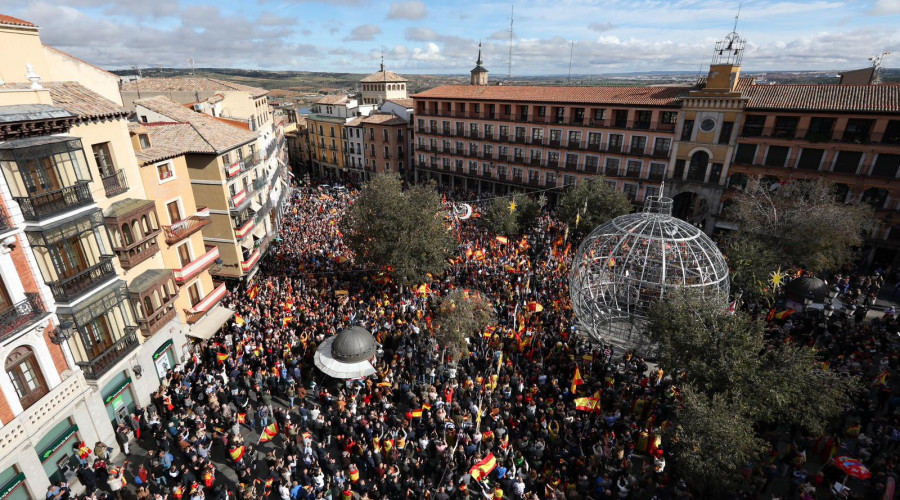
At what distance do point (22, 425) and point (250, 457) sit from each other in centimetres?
664

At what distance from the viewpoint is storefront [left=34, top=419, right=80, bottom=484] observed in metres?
14.4

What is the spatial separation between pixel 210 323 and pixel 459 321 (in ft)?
44.3

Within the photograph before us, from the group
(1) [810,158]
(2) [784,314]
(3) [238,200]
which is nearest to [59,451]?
(3) [238,200]

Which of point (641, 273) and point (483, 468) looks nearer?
point (483, 468)

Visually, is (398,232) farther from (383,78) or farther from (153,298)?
(383,78)

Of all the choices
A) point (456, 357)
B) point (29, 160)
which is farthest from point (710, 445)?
point (29, 160)

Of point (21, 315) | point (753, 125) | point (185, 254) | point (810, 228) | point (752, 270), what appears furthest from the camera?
point (753, 125)

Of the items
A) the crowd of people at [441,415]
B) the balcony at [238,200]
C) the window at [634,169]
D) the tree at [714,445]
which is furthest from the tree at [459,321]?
the window at [634,169]

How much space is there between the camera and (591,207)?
3466 cm

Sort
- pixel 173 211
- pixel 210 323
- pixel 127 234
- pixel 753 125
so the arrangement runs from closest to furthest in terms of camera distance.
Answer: pixel 127 234
pixel 173 211
pixel 210 323
pixel 753 125

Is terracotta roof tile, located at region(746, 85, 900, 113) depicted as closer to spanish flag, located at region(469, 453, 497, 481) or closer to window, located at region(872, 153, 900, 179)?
window, located at region(872, 153, 900, 179)

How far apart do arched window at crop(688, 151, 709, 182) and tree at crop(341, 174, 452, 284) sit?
25668 millimetres

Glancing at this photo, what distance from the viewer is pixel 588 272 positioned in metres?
22.2

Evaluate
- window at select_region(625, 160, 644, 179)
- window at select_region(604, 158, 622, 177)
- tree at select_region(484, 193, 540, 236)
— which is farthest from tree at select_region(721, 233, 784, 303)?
window at select_region(604, 158, 622, 177)
